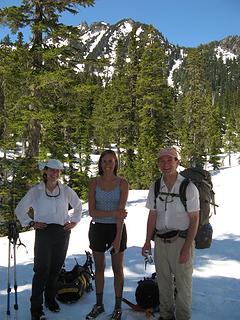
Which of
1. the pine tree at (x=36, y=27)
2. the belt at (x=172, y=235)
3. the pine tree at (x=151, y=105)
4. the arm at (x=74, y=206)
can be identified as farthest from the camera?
the pine tree at (x=151, y=105)

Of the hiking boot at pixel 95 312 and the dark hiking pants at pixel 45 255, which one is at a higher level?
the dark hiking pants at pixel 45 255

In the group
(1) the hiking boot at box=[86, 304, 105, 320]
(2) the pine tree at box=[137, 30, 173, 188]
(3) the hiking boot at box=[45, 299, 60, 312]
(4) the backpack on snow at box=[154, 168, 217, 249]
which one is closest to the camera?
(4) the backpack on snow at box=[154, 168, 217, 249]

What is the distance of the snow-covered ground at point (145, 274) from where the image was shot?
5848 mm

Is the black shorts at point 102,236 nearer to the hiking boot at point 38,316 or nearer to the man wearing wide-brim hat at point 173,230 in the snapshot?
the man wearing wide-brim hat at point 173,230

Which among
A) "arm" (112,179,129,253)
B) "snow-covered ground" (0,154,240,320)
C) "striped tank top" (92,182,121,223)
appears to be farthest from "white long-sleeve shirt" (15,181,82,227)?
"snow-covered ground" (0,154,240,320)

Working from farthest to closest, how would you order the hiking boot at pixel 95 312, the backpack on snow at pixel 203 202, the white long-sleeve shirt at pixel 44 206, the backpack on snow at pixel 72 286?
the backpack on snow at pixel 72 286, the hiking boot at pixel 95 312, the white long-sleeve shirt at pixel 44 206, the backpack on snow at pixel 203 202

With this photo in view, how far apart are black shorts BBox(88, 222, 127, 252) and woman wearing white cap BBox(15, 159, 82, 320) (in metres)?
0.43

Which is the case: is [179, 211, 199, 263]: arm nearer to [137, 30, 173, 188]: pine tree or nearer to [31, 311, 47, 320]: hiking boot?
[31, 311, 47, 320]: hiking boot

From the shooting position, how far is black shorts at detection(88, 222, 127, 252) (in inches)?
203

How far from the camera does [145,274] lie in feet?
26.3

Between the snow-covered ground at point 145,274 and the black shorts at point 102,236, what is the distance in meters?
1.06

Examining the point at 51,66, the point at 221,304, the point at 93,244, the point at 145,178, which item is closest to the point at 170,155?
the point at 93,244

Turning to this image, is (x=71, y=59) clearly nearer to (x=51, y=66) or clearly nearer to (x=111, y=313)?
(x=51, y=66)

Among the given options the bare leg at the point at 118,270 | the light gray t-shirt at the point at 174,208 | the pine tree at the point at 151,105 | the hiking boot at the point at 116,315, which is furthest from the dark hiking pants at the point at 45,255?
the pine tree at the point at 151,105
